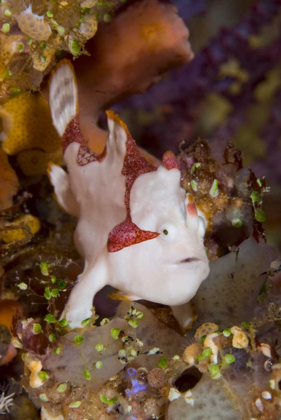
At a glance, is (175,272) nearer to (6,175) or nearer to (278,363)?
(278,363)

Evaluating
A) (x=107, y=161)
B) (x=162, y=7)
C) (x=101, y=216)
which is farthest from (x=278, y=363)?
(x=162, y=7)

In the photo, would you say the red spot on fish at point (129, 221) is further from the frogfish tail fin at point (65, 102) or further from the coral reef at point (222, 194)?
the frogfish tail fin at point (65, 102)

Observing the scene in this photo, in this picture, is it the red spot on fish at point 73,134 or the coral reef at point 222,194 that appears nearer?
the coral reef at point 222,194

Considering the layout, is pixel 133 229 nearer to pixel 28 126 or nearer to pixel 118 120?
pixel 118 120

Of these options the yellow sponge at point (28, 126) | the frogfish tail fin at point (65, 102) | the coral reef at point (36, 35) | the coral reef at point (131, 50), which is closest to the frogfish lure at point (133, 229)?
the frogfish tail fin at point (65, 102)

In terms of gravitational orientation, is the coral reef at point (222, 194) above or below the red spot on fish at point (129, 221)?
below

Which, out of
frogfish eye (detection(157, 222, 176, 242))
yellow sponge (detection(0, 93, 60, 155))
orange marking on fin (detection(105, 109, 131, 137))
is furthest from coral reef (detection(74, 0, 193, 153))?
frogfish eye (detection(157, 222, 176, 242))

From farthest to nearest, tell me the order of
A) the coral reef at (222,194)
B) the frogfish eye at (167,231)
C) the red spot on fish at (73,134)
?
the red spot on fish at (73,134) < the coral reef at (222,194) < the frogfish eye at (167,231)

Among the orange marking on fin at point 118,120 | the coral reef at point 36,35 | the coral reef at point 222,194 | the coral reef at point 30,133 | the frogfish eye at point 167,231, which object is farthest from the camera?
the coral reef at point 30,133
